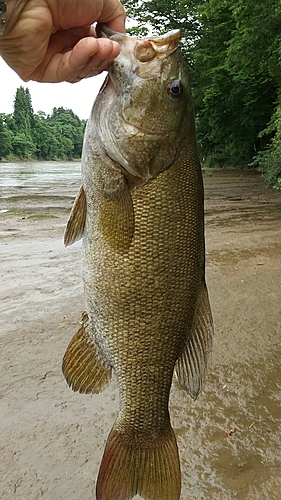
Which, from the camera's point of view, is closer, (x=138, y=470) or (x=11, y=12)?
(x=11, y=12)

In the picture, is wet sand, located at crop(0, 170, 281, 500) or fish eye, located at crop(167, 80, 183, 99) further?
wet sand, located at crop(0, 170, 281, 500)

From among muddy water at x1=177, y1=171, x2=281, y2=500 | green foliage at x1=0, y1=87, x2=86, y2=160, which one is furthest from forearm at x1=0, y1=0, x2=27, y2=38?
green foliage at x1=0, y1=87, x2=86, y2=160

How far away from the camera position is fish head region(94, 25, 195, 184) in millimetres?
2010

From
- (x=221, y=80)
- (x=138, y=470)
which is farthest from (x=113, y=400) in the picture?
(x=221, y=80)

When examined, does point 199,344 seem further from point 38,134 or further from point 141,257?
point 38,134

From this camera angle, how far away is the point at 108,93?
Answer: 2.09 metres

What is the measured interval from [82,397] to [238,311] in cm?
246

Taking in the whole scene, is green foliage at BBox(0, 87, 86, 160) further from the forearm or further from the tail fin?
the tail fin

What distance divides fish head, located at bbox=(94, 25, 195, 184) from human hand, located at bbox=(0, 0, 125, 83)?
9cm

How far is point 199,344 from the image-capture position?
222 centimetres

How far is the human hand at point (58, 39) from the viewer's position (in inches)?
76.2

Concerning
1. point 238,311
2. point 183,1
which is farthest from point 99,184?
point 183,1

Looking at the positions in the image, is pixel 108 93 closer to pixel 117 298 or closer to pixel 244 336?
pixel 117 298

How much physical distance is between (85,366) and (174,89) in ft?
4.24
